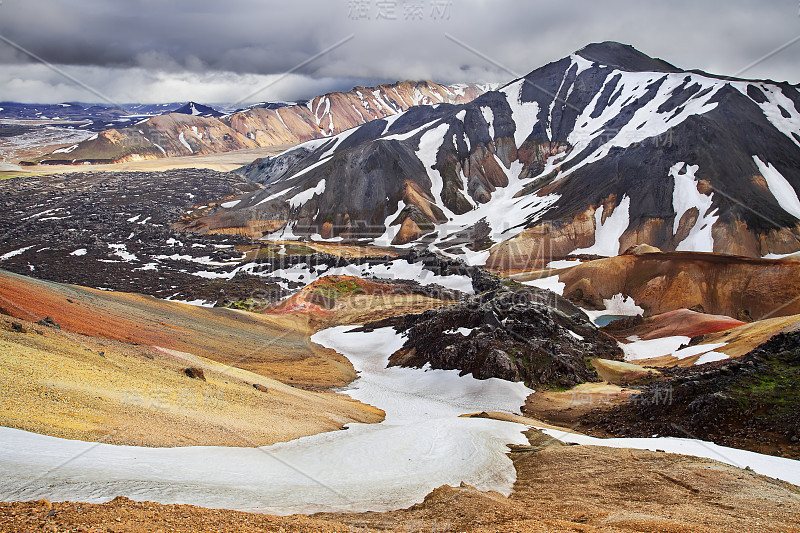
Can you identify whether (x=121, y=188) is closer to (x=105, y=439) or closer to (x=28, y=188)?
(x=28, y=188)

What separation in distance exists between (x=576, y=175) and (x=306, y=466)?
108m

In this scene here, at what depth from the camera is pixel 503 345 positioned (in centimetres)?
3319

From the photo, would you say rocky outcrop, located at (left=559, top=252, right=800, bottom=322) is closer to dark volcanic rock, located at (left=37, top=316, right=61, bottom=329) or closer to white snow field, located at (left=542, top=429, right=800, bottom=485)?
white snow field, located at (left=542, top=429, right=800, bottom=485)

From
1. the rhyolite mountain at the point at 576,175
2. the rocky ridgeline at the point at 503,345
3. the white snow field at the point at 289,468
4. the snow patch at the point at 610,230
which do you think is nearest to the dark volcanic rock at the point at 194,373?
the white snow field at the point at 289,468

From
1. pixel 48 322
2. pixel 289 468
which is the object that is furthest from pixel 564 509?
pixel 48 322

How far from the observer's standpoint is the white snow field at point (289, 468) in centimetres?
909

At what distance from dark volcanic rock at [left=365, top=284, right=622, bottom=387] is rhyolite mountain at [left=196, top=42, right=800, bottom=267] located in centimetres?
5077

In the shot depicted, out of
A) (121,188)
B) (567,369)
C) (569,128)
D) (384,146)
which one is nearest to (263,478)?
(567,369)

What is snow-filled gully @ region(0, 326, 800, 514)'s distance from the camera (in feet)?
30.0

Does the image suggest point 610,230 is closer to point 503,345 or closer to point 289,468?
point 503,345

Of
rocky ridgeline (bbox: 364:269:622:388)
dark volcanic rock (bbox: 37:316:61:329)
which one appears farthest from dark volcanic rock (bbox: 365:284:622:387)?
dark volcanic rock (bbox: 37:316:61:329)

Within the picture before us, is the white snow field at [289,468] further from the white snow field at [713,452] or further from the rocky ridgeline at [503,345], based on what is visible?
the rocky ridgeline at [503,345]

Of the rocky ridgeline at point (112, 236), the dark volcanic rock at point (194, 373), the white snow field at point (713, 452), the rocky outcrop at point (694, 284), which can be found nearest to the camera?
the white snow field at point (713, 452)

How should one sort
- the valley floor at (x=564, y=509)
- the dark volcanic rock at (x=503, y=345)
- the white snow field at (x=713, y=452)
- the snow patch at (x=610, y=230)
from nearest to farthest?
the valley floor at (x=564, y=509), the white snow field at (x=713, y=452), the dark volcanic rock at (x=503, y=345), the snow patch at (x=610, y=230)
